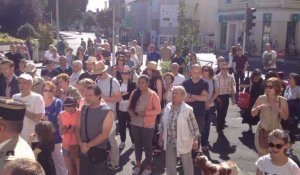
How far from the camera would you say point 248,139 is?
9961 millimetres

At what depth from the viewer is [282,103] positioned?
20.7ft

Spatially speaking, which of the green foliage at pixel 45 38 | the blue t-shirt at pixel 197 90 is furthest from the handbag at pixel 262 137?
the green foliage at pixel 45 38

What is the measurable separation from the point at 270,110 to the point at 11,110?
4231mm

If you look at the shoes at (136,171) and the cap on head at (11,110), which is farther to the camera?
the shoes at (136,171)

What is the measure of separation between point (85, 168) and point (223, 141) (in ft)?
16.1

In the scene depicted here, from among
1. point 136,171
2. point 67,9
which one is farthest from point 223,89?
point 67,9

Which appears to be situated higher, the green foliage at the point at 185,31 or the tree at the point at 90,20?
the tree at the point at 90,20

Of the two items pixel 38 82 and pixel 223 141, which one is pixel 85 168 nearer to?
pixel 38 82

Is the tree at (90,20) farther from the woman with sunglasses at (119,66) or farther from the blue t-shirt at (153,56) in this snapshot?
the woman with sunglasses at (119,66)

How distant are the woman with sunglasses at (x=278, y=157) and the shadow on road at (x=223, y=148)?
3790 millimetres

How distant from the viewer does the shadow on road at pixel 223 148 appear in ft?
28.4

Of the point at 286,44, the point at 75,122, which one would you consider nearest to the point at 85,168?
the point at 75,122

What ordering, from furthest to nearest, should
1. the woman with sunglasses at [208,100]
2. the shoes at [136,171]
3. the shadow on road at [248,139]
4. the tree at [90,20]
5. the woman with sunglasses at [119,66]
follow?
the tree at [90,20], the woman with sunglasses at [119,66], the shadow on road at [248,139], the woman with sunglasses at [208,100], the shoes at [136,171]

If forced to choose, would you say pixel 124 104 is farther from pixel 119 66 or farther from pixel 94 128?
pixel 94 128
